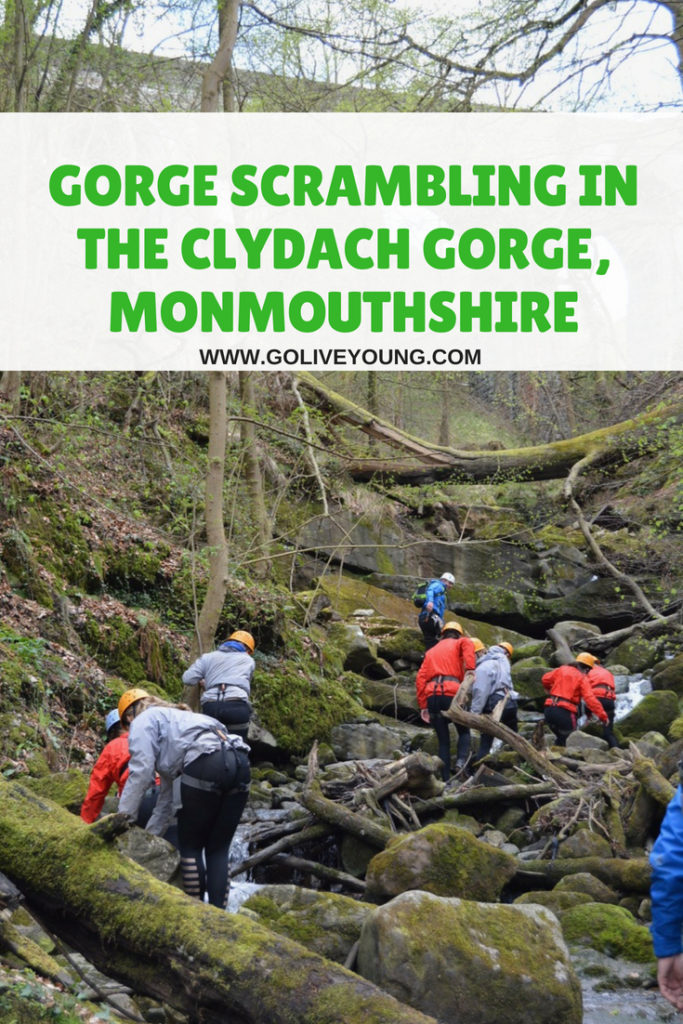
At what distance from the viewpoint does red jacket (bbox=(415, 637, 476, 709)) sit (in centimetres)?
1141

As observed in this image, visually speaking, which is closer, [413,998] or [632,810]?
[413,998]

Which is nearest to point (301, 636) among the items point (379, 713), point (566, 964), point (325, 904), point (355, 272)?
point (379, 713)

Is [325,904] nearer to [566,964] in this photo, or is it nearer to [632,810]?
[566,964]

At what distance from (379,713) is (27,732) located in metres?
7.39

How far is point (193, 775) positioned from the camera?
5.65 meters

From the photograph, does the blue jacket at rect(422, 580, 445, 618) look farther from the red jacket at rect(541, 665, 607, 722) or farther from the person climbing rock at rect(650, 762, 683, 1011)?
the person climbing rock at rect(650, 762, 683, 1011)

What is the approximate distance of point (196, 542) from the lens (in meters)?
14.8

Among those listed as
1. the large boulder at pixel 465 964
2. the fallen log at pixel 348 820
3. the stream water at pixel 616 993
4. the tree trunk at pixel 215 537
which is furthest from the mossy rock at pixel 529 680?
the large boulder at pixel 465 964

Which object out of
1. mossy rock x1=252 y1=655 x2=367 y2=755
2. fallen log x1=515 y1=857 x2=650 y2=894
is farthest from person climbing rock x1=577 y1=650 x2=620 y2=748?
fallen log x1=515 y1=857 x2=650 y2=894

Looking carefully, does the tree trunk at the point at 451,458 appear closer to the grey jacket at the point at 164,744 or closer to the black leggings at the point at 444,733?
the black leggings at the point at 444,733

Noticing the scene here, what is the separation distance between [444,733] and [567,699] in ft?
6.02

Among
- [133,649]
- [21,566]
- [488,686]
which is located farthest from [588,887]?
[21,566]

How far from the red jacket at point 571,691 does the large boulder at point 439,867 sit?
465cm

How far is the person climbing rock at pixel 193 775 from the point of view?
5.54m
